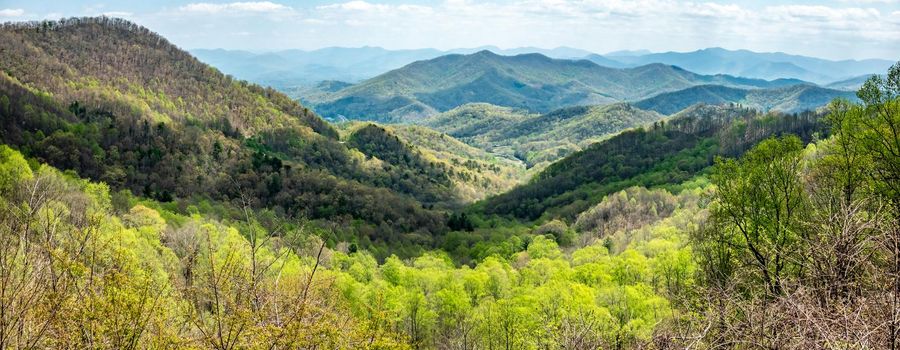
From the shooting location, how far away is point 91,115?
151375mm

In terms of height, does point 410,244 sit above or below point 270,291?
below

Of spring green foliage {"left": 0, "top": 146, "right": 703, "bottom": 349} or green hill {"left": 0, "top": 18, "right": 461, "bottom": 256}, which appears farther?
green hill {"left": 0, "top": 18, "right": 461, "bottom": 256}

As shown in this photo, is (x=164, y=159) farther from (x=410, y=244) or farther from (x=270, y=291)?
(x=270, y=291)

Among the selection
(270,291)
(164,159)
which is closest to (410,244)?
(164,159)

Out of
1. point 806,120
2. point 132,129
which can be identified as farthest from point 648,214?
point 132,129

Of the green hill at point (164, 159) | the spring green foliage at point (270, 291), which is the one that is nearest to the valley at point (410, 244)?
the spring green foliage at point (270, 291)

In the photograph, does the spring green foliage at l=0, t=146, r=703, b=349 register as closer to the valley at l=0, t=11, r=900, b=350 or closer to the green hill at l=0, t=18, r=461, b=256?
the valley at l=0, t=11, r=900, b=350

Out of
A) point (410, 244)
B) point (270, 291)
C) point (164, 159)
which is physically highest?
point (270, 291)

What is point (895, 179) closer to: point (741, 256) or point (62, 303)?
point (741, 256)

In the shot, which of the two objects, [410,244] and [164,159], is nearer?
[410,244]

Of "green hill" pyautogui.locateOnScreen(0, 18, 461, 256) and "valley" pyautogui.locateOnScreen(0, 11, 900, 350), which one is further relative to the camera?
"green hill" pyautogui.locateOnScreen(0, 18, 461, 256)

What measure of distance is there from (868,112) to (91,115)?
559ft

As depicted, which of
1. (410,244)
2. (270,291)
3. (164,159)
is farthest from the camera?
(164,159)

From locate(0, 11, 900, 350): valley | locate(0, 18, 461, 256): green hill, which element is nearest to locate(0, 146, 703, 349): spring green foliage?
locate(0, 11, 900, 350): valley
